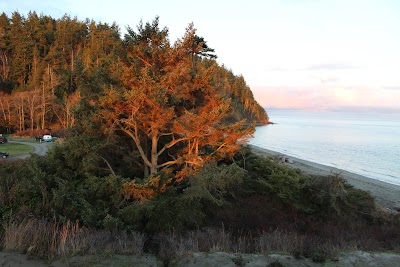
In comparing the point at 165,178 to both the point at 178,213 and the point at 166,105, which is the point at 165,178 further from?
the point at 166,105

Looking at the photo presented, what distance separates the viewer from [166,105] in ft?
49.9

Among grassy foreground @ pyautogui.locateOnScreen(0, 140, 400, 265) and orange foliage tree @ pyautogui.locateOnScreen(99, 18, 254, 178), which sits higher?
orange foliage tree @ pyautogui.locateOnScreen(99, 18, 254, 178)

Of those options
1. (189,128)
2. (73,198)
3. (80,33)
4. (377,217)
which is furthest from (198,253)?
Result: (80,33)

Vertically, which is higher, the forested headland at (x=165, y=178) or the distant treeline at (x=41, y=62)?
the distant treeline at (x=41, y=62)

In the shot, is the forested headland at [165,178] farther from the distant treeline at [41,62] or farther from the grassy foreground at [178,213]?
the distant treeline at [41,62]

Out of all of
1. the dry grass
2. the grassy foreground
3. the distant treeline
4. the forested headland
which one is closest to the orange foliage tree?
the forested headland

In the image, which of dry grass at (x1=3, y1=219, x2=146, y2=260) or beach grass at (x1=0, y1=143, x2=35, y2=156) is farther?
beach grass at (x1=0, y1=143, x2=35, y2=156)

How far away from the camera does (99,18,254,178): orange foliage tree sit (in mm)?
13891

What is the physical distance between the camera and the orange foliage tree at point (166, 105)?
45.6 ft

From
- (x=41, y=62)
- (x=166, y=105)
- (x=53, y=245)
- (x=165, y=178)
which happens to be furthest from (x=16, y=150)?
(x=41, y=62)

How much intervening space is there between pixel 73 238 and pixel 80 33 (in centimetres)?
8954

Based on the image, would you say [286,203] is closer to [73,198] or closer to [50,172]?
[73,198]

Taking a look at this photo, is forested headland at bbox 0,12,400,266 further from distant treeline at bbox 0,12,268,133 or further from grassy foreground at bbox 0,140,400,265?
distant treeline at bbox 0,12,268,133

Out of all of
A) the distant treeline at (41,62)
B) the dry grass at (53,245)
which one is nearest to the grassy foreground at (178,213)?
the dry grass at (53,245)
